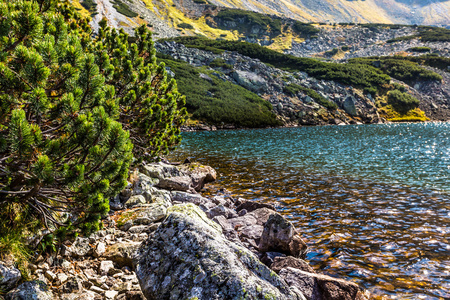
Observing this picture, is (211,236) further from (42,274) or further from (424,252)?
(424,252)

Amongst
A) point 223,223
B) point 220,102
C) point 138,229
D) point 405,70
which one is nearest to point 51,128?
point 138,229

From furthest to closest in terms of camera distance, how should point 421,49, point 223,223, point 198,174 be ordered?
point 421,49 → point 198,174 → point 223,223

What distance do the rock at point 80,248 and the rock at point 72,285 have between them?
1047 millimetres

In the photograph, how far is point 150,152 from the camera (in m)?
14.5

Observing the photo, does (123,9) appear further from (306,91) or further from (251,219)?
(251,219)

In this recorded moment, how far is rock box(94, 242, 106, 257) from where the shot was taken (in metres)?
6.60

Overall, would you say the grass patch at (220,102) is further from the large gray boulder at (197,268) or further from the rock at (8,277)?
the rock at (8,277)

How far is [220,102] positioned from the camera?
101 metres

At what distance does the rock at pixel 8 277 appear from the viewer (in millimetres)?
4250

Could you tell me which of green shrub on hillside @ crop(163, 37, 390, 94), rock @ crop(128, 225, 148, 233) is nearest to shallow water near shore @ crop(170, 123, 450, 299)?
rock @ crop(128, 225, 148, 233)

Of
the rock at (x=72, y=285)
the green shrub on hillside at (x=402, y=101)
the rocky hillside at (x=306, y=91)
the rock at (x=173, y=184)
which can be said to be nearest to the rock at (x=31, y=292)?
the rock at (x=72, y=285)

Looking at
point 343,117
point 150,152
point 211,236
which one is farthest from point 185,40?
point 211,236

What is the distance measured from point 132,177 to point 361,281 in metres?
10.5

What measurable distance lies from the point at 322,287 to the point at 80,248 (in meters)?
6.21
